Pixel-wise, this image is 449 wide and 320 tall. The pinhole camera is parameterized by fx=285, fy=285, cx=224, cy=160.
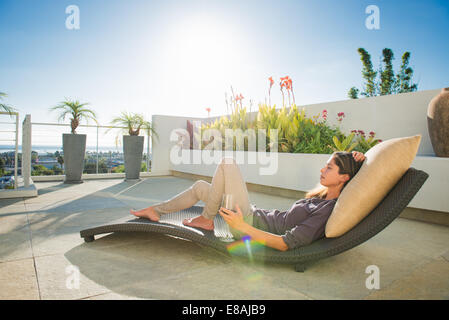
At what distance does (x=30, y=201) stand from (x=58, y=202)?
1.30 feet

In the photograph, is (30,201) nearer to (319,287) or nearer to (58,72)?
(58,72)

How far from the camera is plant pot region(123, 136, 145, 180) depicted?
6582mm

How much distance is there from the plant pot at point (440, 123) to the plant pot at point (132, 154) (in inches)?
217

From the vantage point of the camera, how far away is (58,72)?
5.75 m

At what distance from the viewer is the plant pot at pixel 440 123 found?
358cm

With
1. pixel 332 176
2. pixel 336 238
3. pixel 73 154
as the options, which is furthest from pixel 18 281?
pixel 73 154

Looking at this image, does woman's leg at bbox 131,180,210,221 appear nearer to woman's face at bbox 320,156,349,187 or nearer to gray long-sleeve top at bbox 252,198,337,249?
gray long-sleeve top at bbox 252,198,337,249

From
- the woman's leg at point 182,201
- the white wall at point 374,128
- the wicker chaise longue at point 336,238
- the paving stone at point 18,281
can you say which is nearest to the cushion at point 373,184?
the wicker chaise longue at point 336,238

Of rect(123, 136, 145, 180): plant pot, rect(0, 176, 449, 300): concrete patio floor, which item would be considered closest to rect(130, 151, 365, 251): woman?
rect(0, 176, 449, 300): concrete patio floor

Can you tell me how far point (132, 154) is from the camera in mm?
6652

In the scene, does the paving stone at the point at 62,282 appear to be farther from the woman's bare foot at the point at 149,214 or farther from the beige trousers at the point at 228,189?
the beige trousers at the point at 228,189

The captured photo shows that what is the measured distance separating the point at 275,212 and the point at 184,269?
711mm

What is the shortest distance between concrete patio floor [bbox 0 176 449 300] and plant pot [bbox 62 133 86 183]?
3311 millimetres
